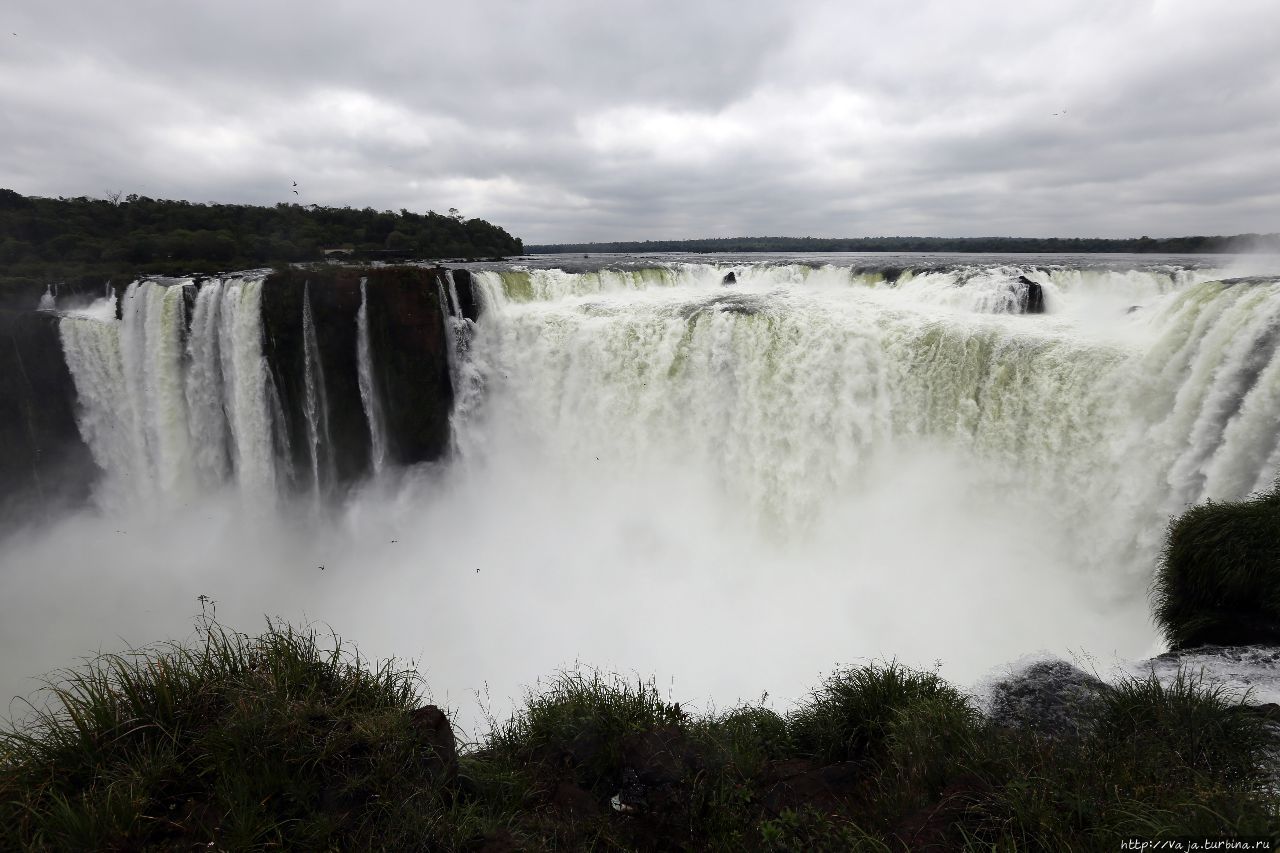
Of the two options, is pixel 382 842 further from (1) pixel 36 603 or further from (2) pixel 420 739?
(1) pixel 36 603

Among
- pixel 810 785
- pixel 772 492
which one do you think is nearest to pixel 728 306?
pixel 772 492

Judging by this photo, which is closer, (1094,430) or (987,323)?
(1094,430)

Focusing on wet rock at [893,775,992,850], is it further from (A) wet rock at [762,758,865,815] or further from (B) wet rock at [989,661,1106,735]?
(B) wet rock at [989,661,1106,735]

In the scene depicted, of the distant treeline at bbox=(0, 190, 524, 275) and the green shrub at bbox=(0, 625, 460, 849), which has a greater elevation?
the distant treeline at bbox=(0, 190, 524, 275)

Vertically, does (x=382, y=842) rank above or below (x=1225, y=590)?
above

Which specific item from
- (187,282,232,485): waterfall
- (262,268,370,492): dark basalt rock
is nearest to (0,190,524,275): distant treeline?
(187,282,232,485): waterfall

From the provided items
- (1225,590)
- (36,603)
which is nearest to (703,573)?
(1225,590)

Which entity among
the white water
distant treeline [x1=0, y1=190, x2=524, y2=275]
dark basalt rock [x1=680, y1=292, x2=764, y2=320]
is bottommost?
the white water
